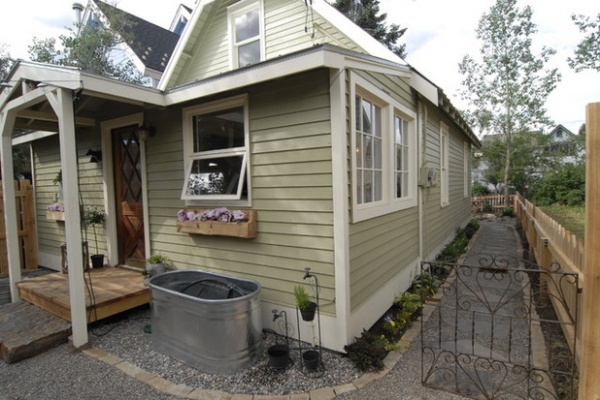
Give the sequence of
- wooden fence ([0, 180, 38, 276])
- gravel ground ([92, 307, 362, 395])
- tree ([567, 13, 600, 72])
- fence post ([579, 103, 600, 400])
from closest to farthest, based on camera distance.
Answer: fence post ([579, 103, 600, 400]) → gravel ground ([92, 307, 362, 395]) → wooden fence ([0, 180, 38, 276]) → tree ([567, 13, 600, 72])

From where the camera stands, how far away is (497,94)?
19188 mm

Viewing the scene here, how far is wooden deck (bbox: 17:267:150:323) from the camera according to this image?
364 cm

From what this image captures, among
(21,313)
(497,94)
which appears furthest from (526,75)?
(21,313)

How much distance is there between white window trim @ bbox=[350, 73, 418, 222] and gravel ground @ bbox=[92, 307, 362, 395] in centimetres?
139

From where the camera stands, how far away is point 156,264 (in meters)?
4.27

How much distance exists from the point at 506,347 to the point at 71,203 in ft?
15.1

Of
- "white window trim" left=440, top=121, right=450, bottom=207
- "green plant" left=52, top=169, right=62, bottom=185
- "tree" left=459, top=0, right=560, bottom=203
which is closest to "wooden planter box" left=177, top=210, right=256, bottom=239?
"green plant" left=52, top=169, right=62, bottom=185

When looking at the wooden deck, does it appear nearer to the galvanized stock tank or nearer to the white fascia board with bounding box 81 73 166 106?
the galvanized stock tank

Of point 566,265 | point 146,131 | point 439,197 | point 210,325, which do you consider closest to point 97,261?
point 146,131

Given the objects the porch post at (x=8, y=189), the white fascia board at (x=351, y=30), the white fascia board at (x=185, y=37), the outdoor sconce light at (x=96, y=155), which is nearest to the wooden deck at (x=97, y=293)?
the porch post at (x=8, y=189)

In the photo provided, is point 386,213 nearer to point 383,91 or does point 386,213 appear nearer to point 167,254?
point 383,91

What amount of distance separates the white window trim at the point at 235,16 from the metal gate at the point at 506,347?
4572mm

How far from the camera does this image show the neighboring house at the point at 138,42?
32.7 feet

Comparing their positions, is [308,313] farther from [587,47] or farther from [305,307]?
[587,47]
